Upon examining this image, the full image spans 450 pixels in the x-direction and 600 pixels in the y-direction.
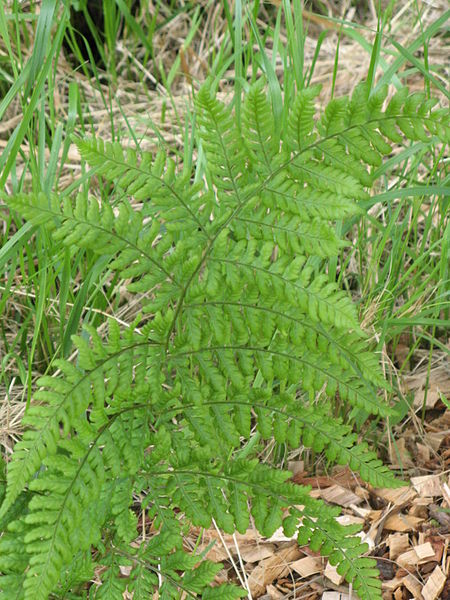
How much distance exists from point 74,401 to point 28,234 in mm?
872

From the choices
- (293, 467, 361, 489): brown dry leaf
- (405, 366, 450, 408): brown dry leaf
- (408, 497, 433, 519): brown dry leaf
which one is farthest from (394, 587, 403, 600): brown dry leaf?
(405, 366, 450, 408): brown dry leaf

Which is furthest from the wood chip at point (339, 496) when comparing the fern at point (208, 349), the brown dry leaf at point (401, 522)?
the fern at point (208, 349)

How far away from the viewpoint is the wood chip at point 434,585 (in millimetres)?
1871

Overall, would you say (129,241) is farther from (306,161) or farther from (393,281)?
(393,281)

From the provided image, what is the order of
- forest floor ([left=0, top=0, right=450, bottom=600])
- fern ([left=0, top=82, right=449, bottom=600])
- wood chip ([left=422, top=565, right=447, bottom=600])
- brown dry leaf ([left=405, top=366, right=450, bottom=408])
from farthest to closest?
brown dry leaf ([left=405, top=366, right=450, bottom=408]) → forest floor ([left=0, top=0, right=450, bottom=600]) → wood chip ([left=422, top=565, right=447, bottom=600]) → fern ([left=0, top=82, right=449, bottom=600])

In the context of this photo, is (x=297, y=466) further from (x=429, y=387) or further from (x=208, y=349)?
(x=208, y=349)

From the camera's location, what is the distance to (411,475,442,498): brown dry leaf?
83.8 inches

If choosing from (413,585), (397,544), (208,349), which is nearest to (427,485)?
(397,544)

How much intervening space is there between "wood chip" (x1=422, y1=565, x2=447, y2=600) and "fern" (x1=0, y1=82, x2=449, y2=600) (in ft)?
1.09

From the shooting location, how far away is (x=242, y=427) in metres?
1.58

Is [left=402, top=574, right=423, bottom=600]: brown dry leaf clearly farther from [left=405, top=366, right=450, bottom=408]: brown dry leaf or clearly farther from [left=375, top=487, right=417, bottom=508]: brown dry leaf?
[left=405, top=366, right=450, bottom=408]: brown dry leaf

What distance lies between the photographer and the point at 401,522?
209 cm

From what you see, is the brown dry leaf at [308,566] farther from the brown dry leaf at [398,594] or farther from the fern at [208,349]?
the fern at [208,349]

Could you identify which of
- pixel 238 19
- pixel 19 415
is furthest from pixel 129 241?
pixel 238 19
